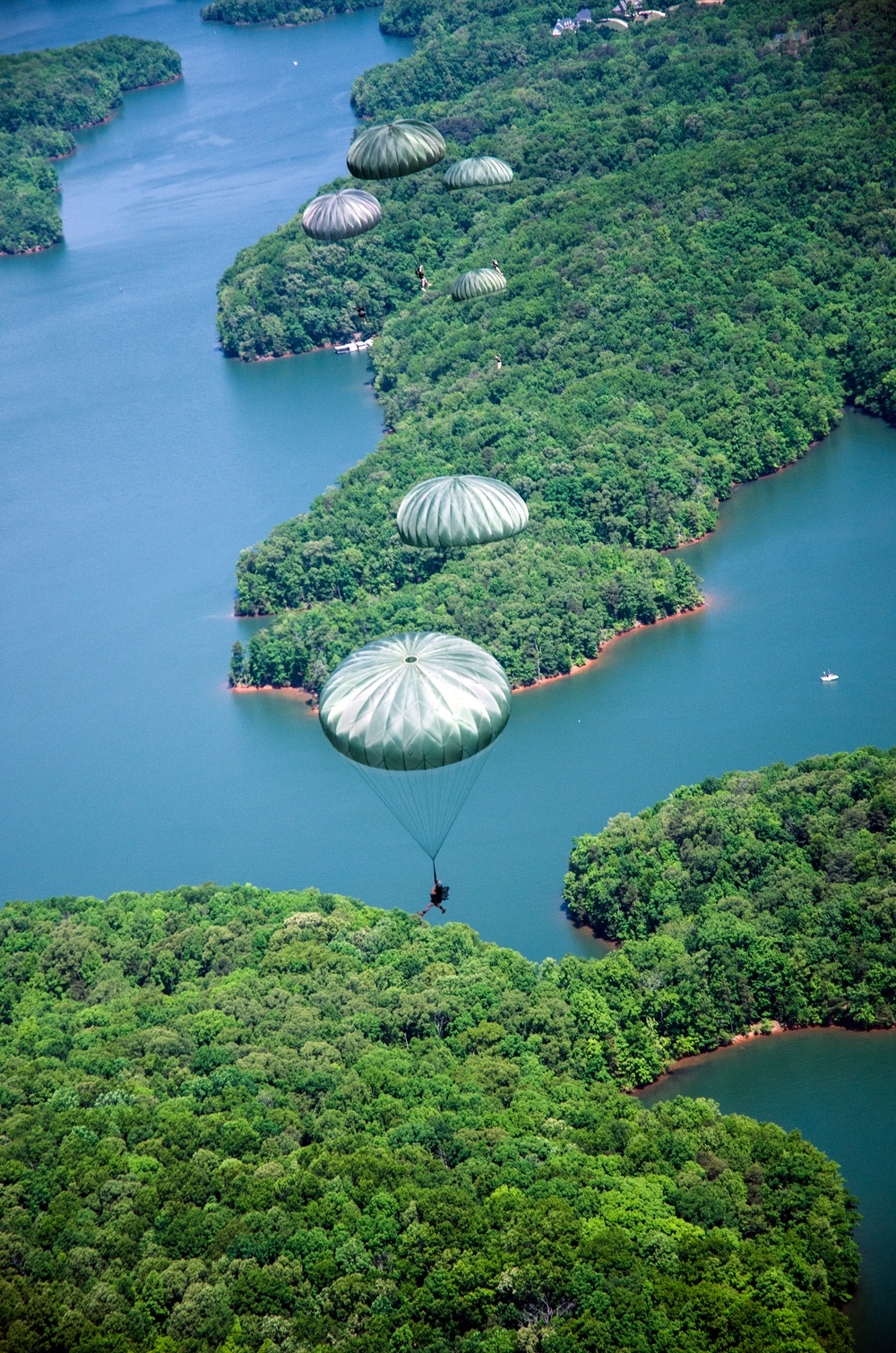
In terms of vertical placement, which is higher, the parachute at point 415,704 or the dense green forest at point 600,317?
the dense green forest at point 600,317

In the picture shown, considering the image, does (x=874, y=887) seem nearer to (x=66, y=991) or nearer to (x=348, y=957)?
(x=348, y=957)

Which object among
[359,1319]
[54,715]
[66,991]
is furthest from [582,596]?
[359,1319]

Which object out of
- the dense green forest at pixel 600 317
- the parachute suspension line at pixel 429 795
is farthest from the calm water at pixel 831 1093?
the dense green forest at pixel 600 317

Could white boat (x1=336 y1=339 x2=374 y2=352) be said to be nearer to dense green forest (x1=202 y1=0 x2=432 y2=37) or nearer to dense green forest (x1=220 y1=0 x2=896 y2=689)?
dense green forest (x1=220 y1=0 x2=896 y2=689)

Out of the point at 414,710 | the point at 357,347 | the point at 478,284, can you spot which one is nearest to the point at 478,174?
the point at 478,284

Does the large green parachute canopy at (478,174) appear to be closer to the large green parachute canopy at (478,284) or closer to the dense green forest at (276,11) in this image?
the large green parachute canopy at (478,284)

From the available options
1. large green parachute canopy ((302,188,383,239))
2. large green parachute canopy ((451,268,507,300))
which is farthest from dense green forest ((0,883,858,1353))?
large green parachute canopy ((451,268,507,300))
